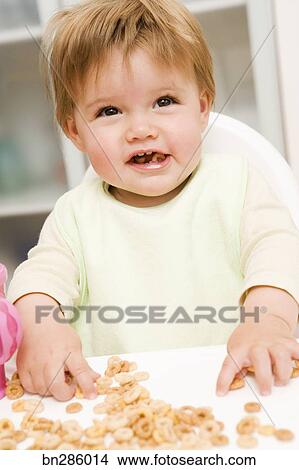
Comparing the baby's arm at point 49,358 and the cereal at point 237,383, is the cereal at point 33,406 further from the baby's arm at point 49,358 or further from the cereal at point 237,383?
the cereal at point 237,383

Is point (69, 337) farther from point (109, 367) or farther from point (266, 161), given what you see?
point (266, 161)

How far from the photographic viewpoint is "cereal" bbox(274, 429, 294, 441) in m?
0.47

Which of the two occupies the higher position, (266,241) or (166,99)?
(166,99)

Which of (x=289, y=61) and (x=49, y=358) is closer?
(x=49, y=358)

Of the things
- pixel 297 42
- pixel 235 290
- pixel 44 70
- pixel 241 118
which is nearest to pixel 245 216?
pixel 235 290

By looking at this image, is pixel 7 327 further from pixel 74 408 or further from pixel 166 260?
pixel 166 260

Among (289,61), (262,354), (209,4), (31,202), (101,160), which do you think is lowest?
(31,202)

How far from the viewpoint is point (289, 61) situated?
1.37 metres

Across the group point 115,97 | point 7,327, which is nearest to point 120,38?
point 115,97

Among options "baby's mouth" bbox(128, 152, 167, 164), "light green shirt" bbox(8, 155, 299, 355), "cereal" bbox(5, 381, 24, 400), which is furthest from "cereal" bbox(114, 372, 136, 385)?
"baby's mouth" bbox(128, 152, 167, 164)

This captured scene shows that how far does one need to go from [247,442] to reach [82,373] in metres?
0.21

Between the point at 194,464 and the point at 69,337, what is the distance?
0.87 feet

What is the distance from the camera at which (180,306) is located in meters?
0.89

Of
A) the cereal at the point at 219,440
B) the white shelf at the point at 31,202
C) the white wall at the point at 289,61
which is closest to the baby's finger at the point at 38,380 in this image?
the cereal at the point at 219,440
